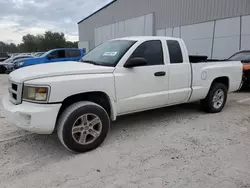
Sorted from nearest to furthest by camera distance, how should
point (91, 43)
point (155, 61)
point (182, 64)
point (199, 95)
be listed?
point (155, 61) < point (182, 64) < point (199, 95) < point (91, 43)

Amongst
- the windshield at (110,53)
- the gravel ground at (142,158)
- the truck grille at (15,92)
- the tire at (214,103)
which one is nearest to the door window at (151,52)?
the windshield at (110,53)

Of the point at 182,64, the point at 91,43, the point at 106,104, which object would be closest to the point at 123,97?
the point at 106,104

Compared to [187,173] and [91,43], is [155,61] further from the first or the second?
[91,43]

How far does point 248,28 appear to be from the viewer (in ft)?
41.5

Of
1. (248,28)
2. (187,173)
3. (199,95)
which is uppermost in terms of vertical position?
(248,28)

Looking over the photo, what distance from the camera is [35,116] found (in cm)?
307

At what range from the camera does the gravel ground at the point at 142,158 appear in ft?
9.09

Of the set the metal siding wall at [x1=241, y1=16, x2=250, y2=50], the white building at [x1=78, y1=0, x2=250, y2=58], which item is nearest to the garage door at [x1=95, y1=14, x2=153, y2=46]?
the white building at [x1=78, y1=0, x2=250, y2=58]

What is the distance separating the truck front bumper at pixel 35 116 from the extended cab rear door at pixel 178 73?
2.34 meters

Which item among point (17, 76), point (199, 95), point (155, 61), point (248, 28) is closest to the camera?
point (17, 76)

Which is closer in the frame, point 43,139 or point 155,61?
point 43,139

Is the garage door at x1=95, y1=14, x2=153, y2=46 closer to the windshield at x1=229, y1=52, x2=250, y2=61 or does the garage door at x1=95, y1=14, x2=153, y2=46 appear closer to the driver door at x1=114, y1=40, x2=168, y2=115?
the windshield at x1=229, y1=52, x2=250, y2=61

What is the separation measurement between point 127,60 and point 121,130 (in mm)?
1405

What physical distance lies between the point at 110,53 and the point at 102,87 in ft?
2.92
